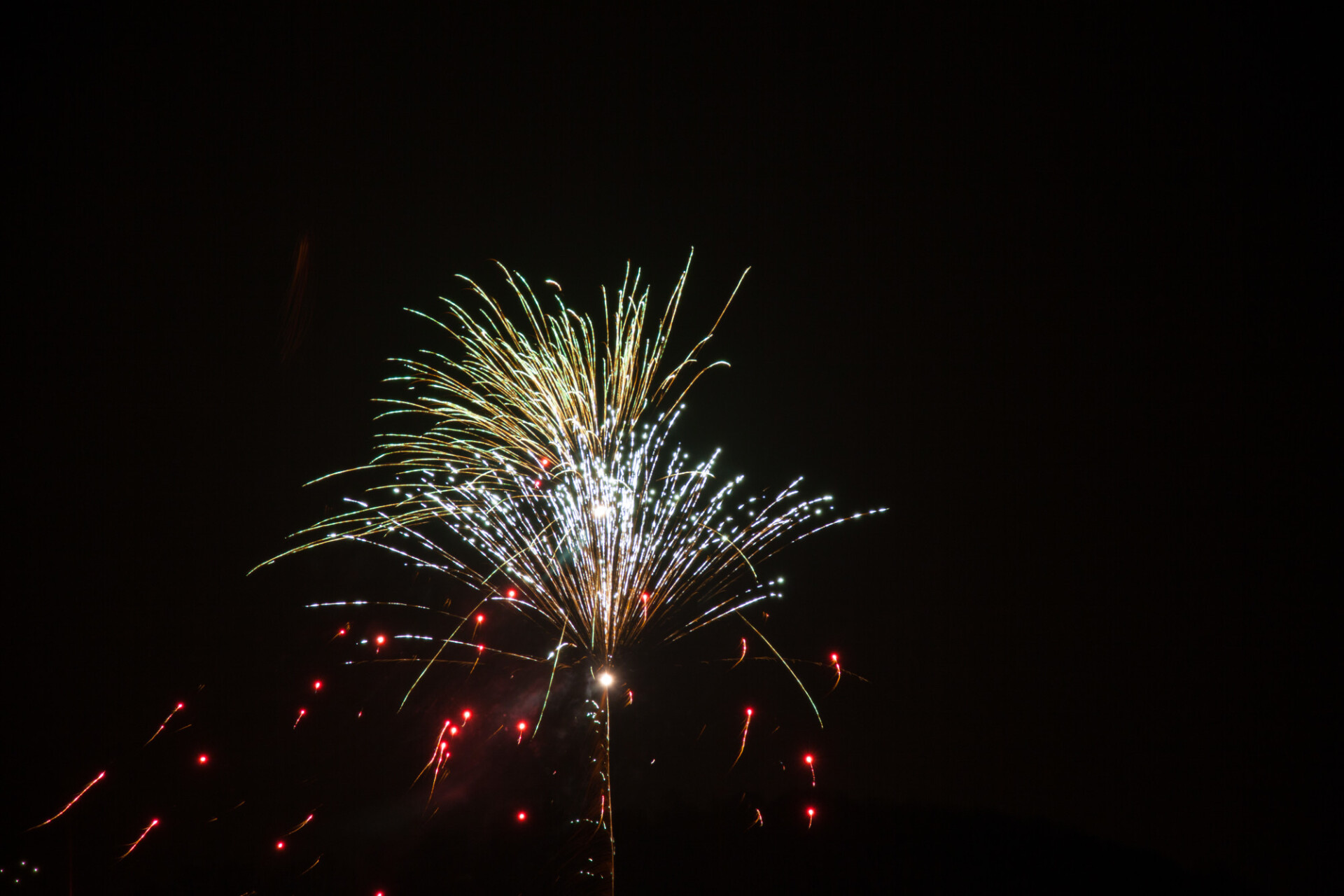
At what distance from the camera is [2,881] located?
5512 mm

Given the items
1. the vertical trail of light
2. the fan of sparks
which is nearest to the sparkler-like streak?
the fan of sparks

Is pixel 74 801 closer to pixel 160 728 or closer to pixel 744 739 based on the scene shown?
pixel 160 728

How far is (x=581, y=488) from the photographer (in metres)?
4.33

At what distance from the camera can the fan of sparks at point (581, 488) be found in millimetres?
4328

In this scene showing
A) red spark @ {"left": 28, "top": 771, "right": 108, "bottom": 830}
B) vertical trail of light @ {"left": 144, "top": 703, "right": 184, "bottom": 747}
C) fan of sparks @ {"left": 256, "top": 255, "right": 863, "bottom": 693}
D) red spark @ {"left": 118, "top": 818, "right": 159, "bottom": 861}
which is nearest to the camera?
fan of sparks @ {"left": 256, "top": 255, "right": 863, "bottom": 693}

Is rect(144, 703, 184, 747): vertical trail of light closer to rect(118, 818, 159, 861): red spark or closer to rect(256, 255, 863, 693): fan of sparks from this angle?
rect(118, 818, 159, 861): red spark

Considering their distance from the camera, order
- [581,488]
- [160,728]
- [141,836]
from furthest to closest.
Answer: [160,728] → [141,836] → [581,488]

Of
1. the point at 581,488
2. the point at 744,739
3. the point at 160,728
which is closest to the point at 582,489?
the point at 581,488

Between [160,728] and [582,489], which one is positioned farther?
[160,728]

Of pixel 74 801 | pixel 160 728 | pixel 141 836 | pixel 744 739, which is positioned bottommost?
pixel 141 836

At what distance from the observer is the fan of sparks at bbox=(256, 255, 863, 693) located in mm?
4328

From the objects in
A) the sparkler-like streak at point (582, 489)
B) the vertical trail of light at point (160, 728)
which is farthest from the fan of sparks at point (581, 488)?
the vertical trail of light at point (160, 728)

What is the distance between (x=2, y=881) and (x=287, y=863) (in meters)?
2.54

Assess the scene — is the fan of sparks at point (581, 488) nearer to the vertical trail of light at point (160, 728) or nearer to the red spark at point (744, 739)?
the red spark at point (744, 739)
